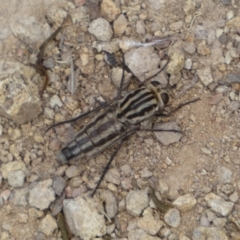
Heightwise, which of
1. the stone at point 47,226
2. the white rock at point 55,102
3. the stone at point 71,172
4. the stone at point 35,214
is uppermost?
the white rock at point 55,102

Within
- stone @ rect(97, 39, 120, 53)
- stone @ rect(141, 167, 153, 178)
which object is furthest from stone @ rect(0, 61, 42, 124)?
stone @ rect(141, 167, 153, 178)

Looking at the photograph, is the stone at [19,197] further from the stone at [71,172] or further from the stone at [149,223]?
the stone at [149,223]

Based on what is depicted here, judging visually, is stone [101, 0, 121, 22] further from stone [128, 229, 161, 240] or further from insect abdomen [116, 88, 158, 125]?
stone [128, 229, 161, 240]

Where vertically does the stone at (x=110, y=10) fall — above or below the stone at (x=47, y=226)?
above

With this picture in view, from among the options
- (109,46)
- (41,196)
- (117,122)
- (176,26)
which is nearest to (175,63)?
(176,26)

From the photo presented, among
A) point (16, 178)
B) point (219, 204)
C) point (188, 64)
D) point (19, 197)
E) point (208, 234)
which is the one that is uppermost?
point (188, 64)

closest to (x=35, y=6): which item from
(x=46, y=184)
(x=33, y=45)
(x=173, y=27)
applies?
(x=33, y=45)

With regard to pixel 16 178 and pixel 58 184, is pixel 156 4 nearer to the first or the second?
pixel 58 184

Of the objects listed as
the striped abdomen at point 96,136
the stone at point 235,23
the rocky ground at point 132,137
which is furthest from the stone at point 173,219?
the stone at point 235,23
